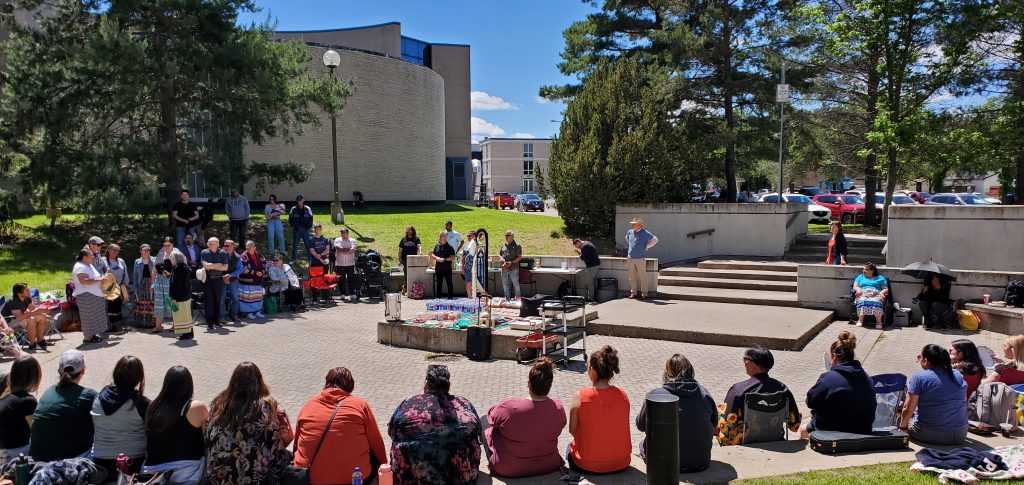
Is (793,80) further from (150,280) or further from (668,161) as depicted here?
(150,280)

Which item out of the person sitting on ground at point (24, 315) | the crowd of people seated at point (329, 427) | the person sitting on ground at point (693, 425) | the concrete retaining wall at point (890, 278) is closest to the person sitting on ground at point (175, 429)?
the crowd of people seated at point (329, 427)

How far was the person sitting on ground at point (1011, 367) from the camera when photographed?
6.50 m

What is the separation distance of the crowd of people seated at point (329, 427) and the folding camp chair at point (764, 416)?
47 cm

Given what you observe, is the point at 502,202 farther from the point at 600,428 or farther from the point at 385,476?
the point at 385,476

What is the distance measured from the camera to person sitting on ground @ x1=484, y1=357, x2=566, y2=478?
5.02m

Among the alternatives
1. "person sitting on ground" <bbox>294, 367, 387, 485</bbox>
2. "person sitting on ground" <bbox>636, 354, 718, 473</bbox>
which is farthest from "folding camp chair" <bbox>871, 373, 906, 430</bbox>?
"person sitting on ground" <bbox>294, 367, 387, 485</bbox>

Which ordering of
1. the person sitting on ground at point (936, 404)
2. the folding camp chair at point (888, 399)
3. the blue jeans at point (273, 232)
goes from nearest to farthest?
the person sitting on ground at point (936, 404) < the folding camp chair at point (888, 399) < the blue jeans at point (273, 232)

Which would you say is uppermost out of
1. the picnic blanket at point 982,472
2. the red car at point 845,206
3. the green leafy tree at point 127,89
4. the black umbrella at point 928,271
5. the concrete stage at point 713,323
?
the green leafy tree at point 127,89

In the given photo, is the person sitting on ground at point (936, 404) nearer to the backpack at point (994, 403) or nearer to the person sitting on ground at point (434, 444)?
the backpack at point (994, 403)

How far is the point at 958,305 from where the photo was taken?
1192cm

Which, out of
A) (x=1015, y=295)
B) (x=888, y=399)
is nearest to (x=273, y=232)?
(x=888, y=399)

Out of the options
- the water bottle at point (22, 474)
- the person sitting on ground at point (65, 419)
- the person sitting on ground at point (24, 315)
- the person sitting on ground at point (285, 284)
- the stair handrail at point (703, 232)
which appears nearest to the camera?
the water bottle at point (22, 474)

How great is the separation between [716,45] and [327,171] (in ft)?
68.8

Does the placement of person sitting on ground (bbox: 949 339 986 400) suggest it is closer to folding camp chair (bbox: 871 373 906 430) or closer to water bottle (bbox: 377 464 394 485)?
folding camp chair (bbox: 871 373 906 430)
